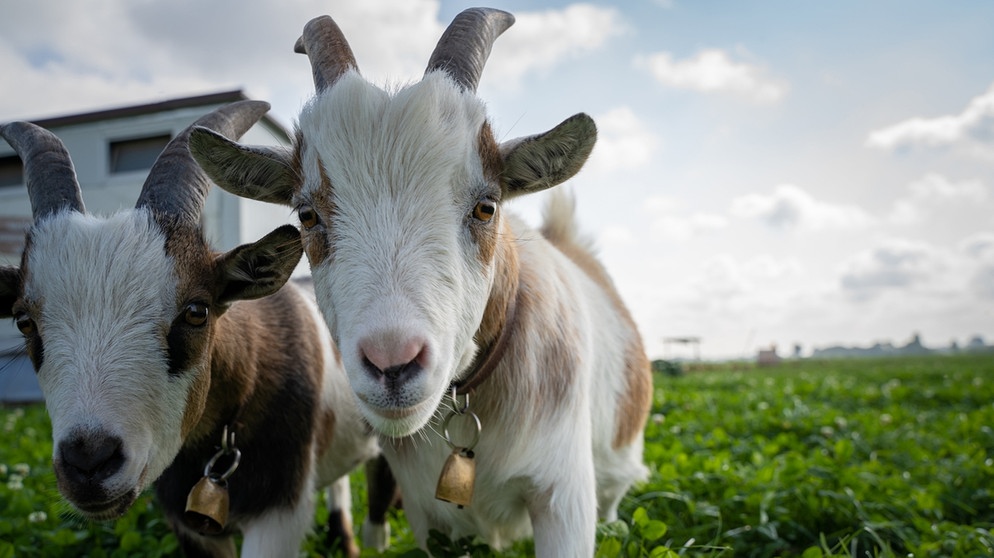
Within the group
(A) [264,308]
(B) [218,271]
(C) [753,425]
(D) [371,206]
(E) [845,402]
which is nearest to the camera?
(D) [371,206]

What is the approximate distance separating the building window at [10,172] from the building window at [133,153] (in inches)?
119

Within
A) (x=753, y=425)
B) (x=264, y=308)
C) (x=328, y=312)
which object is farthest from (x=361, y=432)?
(x=753, y=425)

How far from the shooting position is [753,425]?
6137 millimetres

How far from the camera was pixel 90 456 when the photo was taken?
6.94ft

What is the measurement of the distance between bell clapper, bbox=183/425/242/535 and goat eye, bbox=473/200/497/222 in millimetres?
1402

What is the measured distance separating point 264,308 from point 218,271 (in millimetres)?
626

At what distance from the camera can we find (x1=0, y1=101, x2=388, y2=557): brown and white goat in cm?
220

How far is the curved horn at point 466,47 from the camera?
7.76 feet

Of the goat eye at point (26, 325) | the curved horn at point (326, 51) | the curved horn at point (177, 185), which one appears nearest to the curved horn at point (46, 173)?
the curved horn at point (177, 185)

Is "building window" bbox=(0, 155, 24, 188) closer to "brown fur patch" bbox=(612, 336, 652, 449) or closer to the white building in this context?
the white building

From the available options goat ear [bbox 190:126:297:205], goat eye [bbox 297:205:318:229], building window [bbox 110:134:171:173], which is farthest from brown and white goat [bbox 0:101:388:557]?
building window [bbox 110:134:171:173]

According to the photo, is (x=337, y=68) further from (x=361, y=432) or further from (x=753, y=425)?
(x=753, y=425)

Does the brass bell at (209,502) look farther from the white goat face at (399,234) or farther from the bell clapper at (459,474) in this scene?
the white goat face at (399,234)

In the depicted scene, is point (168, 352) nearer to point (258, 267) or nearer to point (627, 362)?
point (258, 267)
